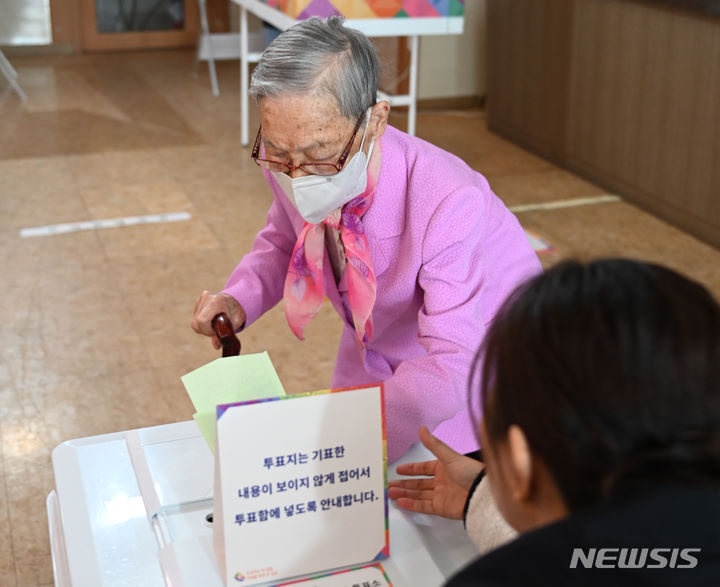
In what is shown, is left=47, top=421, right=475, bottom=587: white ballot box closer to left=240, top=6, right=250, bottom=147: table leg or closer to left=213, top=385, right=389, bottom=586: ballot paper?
left=213, top=385, right=389, bottom=586: ballot paper

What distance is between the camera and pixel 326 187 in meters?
1.35

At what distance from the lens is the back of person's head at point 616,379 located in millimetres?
631

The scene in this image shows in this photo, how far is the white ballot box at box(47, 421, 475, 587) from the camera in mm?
1058

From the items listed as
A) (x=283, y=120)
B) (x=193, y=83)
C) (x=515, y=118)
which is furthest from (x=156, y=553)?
(x=193, y=83)

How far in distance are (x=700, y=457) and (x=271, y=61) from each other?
32.7 inches

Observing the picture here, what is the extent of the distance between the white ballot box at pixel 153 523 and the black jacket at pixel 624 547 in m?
0.40

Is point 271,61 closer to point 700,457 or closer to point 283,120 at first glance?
point 283,120

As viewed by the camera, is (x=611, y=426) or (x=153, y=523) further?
(x=153, y=523)

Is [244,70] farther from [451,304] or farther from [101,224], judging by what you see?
[451,304]

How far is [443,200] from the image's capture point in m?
1.34

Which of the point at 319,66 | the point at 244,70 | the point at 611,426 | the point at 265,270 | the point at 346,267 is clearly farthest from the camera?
the point at 244,70

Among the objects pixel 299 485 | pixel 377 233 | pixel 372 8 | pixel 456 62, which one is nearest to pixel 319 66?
pixel 377 233

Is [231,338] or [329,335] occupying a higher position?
[231,338]

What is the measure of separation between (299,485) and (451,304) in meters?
0.41
